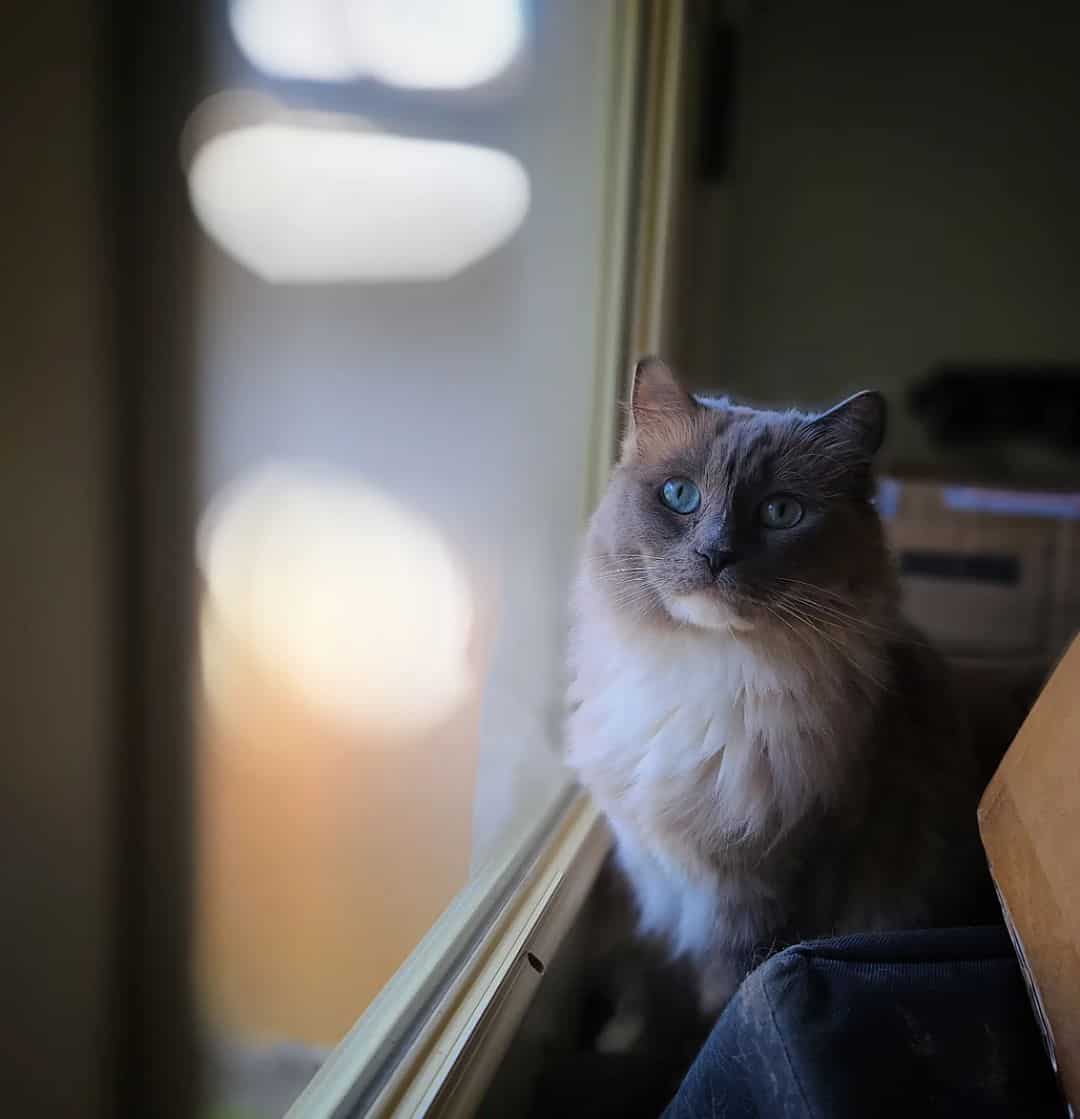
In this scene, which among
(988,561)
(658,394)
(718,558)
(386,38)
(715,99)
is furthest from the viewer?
(715,99)

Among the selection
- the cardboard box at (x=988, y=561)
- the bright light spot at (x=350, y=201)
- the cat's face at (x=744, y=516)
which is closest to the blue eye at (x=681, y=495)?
the cat's face at (x=744, y=516)

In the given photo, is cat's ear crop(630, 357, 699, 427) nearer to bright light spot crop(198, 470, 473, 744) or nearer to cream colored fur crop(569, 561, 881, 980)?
cream colored fur crop(569, 561, 881, 980)

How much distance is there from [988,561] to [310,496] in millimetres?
1452

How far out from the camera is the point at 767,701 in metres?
1.01

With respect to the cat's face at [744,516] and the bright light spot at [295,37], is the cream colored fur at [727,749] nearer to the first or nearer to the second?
the cat's face at [744,516]

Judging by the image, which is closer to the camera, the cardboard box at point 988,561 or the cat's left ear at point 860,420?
the cat's left ear at point 860,420

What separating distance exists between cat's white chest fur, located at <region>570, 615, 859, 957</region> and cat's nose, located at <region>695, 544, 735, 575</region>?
9 cm

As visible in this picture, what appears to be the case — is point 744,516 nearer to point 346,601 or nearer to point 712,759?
point 712,759

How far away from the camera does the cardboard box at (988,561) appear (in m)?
1.88

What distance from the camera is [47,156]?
2.53 ft

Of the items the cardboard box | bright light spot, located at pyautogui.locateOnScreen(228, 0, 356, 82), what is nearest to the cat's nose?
bright light spot, located at pyautogui.locateOnScreen(228, 0, 356, 82)

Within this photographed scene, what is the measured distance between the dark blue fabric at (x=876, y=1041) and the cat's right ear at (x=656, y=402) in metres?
0.61

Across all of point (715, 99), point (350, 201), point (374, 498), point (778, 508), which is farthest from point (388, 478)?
point (715, 99)

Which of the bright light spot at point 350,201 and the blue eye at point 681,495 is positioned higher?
the bright light spot at point 350,201
